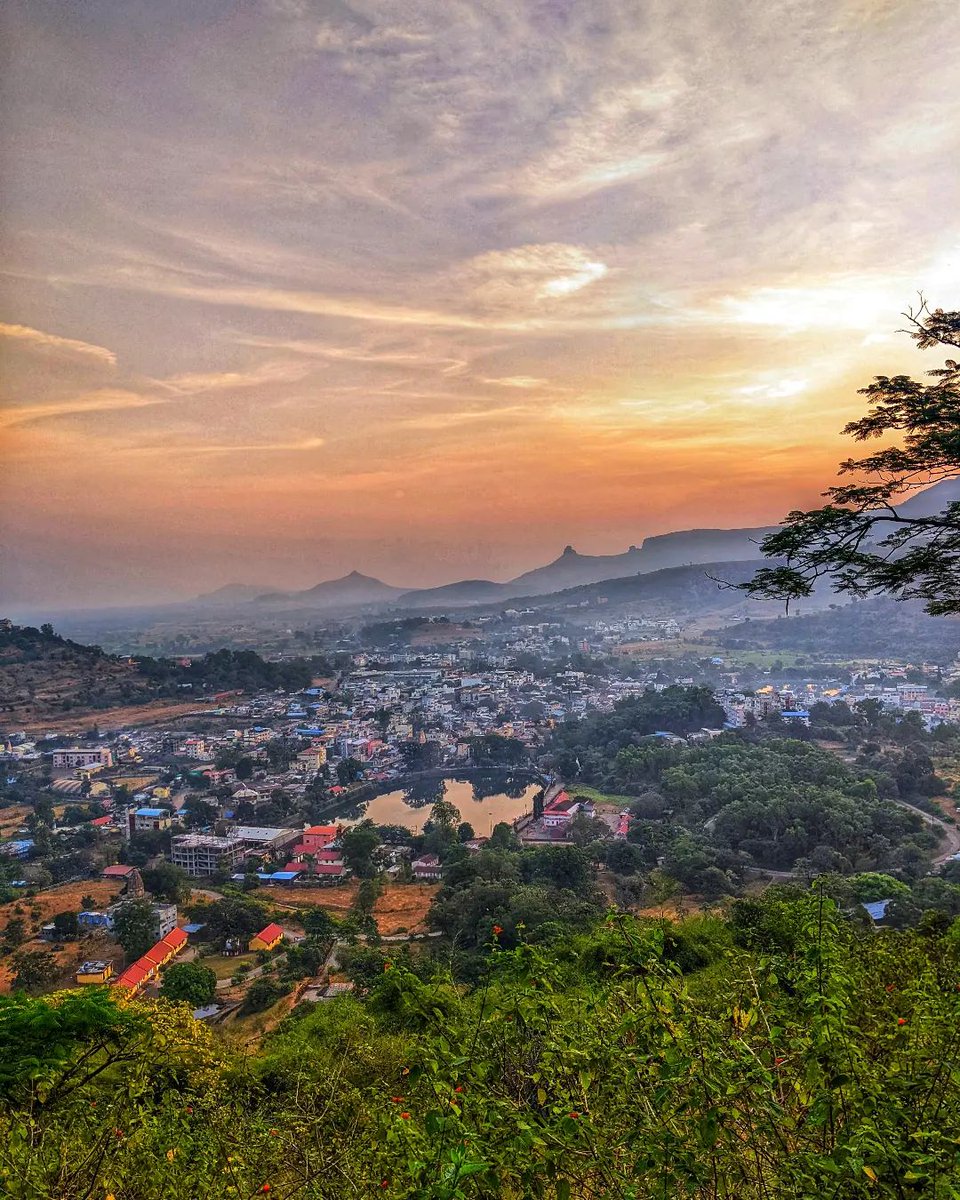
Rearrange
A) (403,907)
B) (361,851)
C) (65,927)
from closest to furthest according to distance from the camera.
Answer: (65,927) < (403,907) < (361,851)

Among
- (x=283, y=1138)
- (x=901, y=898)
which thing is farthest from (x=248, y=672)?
(x=283, y=1138)

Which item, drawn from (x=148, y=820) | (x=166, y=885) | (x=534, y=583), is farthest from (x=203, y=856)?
(x=534, y=583)

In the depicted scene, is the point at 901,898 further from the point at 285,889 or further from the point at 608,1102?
the point at 285,889

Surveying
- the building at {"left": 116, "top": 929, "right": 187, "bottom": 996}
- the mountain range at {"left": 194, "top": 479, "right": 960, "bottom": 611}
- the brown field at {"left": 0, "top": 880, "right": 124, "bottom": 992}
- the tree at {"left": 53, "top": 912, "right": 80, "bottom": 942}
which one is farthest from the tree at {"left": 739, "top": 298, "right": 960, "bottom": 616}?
the mountain range at {"left": 194, "top": 479, "right": 960, "bottom": 611}

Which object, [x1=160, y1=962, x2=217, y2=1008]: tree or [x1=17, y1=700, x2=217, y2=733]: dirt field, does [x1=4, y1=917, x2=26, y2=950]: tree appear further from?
[x1=17, y1=700, x2=217, y2=733]: dirt field

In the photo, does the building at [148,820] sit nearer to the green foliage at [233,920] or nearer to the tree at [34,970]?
the green foliage at [233,920]

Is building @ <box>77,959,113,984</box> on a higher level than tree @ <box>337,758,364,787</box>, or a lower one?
higher

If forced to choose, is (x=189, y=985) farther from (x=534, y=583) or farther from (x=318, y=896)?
(x=534, y=583)
